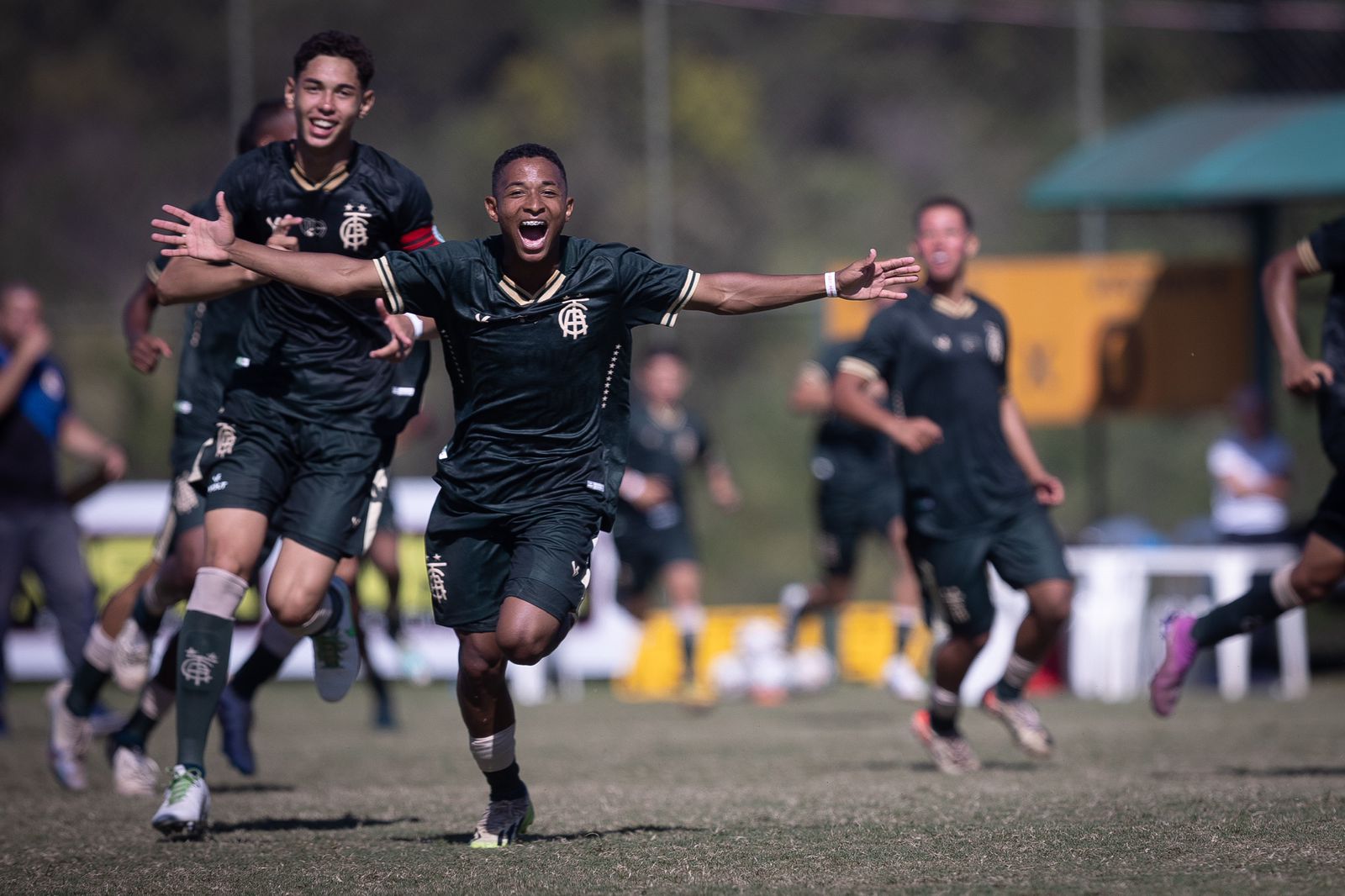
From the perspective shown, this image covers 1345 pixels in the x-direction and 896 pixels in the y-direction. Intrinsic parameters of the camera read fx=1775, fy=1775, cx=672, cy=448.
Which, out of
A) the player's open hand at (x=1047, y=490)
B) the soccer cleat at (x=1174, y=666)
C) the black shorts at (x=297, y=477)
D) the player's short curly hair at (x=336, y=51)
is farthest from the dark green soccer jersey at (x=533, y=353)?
the soccer cleat at (x=1174, y=666)

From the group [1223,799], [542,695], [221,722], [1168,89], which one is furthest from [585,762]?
[1168,89]

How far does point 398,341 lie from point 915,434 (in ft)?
8.01

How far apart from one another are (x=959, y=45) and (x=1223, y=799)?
49.2 ft

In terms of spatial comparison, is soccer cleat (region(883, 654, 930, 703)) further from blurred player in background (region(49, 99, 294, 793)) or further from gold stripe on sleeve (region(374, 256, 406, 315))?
gold stripe on sleeve (region(374, 256, 406, 315))

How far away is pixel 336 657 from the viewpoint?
6.34 metres

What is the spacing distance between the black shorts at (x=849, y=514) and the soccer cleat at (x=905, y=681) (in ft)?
3.10

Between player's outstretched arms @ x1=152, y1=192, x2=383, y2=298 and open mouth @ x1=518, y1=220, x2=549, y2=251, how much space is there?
0.47 meters

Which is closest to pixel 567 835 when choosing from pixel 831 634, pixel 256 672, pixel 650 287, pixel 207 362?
pixel 650 287

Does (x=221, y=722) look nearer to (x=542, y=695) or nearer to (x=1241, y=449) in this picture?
(x=542, y=695)

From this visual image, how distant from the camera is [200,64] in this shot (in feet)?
57.1

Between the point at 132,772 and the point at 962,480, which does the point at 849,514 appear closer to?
the point at 962,480

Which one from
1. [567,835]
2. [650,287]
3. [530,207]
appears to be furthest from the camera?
[567,835]

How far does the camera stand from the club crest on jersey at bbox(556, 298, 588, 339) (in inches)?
217

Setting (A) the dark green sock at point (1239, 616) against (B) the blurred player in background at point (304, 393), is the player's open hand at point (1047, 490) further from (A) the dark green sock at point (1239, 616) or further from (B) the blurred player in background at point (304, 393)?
(B) the blurred player in background at point (304, 393)
